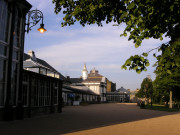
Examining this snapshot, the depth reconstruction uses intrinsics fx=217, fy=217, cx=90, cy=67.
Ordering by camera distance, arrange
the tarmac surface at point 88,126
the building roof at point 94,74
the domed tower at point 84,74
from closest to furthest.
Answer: the tarmac surface at point 88,126 < the domed tower at point 84,74 < the building roof at point 94,74

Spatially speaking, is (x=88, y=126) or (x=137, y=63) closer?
(x=137, y=63)

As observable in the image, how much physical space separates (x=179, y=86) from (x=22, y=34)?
29722 mm

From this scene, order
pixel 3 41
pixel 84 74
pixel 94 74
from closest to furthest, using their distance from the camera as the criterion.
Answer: pixel 3 41 < pixel 84 74 < pixel 94 74

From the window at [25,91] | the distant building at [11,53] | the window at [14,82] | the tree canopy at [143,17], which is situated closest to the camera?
the tree canopy at [143,17]

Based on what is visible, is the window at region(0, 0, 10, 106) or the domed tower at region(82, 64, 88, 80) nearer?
the window at region(0, 0, 10, 106)

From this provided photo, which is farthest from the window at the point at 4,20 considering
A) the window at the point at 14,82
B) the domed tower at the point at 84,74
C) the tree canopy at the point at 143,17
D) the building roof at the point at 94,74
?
the building roof at the point at 94,74

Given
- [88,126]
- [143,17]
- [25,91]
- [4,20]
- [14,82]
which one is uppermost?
[4,20]

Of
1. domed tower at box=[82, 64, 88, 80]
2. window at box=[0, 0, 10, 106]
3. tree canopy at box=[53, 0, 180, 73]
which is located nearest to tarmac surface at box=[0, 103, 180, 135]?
window at box=[0, 0, 10, 106]

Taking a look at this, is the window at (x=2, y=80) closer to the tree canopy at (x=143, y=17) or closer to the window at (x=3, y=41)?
the window at (x=3, y=41)

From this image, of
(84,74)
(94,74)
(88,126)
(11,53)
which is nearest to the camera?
(88,126)

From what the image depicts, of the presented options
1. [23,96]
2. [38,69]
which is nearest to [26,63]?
[38,69]

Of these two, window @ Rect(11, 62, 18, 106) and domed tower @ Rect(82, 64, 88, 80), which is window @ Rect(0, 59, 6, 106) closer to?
window @ Rect(11, 62, 18, 106)

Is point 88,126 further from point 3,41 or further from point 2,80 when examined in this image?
point 3,41

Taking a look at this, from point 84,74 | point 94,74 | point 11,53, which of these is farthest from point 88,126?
point 94,74
